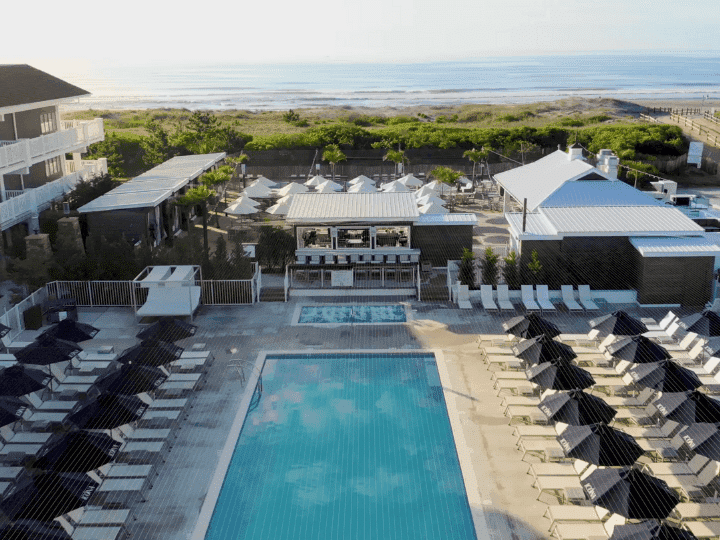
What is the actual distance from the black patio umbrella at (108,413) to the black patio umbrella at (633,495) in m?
7.80

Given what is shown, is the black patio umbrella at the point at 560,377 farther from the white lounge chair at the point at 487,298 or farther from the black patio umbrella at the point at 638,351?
the white lounge chair at the point at 487,298

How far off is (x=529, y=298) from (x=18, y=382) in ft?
44.1

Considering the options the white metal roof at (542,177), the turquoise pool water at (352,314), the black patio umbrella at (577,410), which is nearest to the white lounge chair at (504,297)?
the turquoise pool water at (352,314)

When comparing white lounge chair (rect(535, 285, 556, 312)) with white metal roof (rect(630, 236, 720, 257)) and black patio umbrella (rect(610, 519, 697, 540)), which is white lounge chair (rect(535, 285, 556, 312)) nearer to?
white metal roof (rect(630, 236, 720, 257))

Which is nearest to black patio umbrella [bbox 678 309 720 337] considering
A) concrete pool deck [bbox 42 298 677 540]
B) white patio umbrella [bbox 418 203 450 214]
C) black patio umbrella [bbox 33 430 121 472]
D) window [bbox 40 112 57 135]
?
concrete pool deck [bbox 42 298 677 540]

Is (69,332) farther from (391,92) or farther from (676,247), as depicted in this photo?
(391,92)

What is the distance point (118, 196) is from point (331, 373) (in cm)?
1416

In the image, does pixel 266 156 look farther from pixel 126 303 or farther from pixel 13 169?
pixel 126 303

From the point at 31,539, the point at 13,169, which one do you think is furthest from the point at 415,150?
the point at 31,539

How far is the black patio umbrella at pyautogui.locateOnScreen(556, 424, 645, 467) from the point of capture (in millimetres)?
11281

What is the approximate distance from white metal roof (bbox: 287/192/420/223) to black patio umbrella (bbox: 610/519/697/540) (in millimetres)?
15046

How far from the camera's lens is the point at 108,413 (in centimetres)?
1261

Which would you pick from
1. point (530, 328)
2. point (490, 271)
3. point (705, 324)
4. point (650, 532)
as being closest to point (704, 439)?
point (650, 532)

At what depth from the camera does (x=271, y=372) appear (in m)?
16.6
